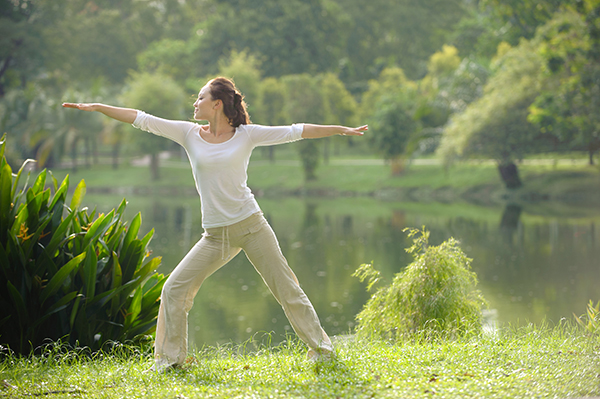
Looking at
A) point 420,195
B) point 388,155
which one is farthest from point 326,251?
point 388,155

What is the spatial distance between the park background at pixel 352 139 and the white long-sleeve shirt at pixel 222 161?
553 centimetres

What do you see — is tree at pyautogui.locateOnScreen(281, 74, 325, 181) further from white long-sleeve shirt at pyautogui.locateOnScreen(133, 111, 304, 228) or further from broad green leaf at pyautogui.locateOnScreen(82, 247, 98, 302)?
white long-sleeve shirt at pyautogui.locateOnScreen(133, 111, 304, 228)

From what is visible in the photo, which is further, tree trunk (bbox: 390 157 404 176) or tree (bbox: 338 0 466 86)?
tree (bbox: 338 0 466 86)

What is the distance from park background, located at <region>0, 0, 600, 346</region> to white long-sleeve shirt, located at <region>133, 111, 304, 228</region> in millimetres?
5531

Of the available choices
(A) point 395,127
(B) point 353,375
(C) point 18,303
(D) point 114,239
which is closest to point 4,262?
(C) point 18,303

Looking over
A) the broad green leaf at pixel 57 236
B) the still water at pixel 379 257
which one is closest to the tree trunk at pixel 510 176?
the still water at pixel 379 257

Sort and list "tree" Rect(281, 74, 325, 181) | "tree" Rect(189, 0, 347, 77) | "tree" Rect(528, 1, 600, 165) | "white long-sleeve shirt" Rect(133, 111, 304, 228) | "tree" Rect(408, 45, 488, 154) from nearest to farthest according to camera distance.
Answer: "white long-sleeve shirt" Rect(133, 111, 304, 228)
"tree" Rect(528, 1, 600, 165)
"tree" Rect(408, 45, 488, 154)
"tree" Rect(281, 74, 325, 181)
"tree" Rect(189, 0, 347, 77)

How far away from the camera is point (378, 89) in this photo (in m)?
45.2

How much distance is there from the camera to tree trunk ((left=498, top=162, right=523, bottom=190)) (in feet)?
96.0

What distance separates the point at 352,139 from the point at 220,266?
44.1 m

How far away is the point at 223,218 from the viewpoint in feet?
13.0

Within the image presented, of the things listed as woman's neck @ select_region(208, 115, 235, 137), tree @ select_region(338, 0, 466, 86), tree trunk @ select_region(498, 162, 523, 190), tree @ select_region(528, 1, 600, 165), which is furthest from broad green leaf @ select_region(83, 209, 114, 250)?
tree @ select_region(338, 0, 466, 86)

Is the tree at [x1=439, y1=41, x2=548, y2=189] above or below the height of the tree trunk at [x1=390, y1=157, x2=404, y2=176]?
above

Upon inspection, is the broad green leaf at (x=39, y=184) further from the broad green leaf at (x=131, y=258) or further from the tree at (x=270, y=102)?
the tree at (x=270, y=102)
